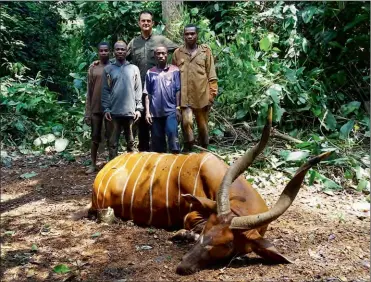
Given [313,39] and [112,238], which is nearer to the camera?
[112,238]

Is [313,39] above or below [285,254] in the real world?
above

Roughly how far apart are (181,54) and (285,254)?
281cm

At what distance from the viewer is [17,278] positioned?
11.2 feet

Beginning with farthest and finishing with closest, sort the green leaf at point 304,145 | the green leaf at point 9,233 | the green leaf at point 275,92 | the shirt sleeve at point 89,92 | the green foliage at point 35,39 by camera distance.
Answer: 1. the green foliage at point 35,39
2. the green leaf at point 275,92
3. the green leaf at point 304,145
4. the shirt sleeve at point 89,92
5. the green leaf at point 9,233

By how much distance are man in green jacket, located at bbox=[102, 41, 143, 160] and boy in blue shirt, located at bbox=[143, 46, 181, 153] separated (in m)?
0.13

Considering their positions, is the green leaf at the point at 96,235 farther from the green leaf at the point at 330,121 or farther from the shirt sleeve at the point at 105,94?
the green leaf at the point at 330,121

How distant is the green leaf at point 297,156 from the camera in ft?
19.6

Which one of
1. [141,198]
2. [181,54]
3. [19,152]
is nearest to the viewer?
[141,198]

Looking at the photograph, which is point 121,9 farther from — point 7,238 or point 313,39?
point 7,238

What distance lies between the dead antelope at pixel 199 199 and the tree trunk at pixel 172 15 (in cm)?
381

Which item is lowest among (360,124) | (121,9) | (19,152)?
(19,152)

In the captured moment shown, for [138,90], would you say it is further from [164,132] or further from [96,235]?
[96,235]

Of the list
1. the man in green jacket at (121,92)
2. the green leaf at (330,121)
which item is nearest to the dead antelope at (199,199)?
the man in green jacket at (121,92)

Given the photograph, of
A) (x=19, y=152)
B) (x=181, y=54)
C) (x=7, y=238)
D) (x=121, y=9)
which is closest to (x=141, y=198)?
(x=7, y=238)
